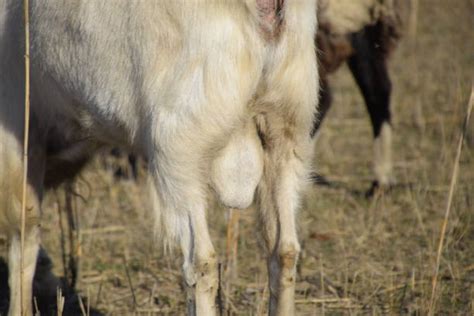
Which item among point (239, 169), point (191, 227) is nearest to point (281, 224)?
point (239, 169)

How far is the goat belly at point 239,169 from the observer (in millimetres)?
3648

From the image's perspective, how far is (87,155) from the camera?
15.0 feet

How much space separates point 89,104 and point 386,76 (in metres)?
3.51

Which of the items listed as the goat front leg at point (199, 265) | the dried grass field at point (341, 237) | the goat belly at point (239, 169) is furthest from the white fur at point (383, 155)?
the goat front leg at point (199, 265)

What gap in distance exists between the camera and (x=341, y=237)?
5.93 m

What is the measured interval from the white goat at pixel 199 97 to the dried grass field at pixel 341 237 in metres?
0.42

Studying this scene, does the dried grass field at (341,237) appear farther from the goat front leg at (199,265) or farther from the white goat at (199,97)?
the goat front leg at (199,265)

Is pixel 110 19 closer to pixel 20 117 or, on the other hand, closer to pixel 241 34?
pixel 241 34

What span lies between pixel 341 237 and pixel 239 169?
2.38 m

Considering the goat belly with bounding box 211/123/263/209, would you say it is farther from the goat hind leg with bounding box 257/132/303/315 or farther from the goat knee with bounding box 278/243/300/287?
the goat knee with bounding box 278/243/300/287

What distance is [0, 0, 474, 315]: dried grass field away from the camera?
195 inches

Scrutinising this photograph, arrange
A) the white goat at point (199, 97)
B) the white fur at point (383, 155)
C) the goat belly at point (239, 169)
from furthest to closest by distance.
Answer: the white fur at point (383, 155) < the goat belly at point (239, 169) < the white goat at point (199, 97)

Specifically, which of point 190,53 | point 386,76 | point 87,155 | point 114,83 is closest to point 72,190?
point 87,155

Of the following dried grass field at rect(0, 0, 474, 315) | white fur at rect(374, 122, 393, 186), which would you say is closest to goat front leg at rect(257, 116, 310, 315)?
dried grass field at rect(0, 0, 474, 315)
